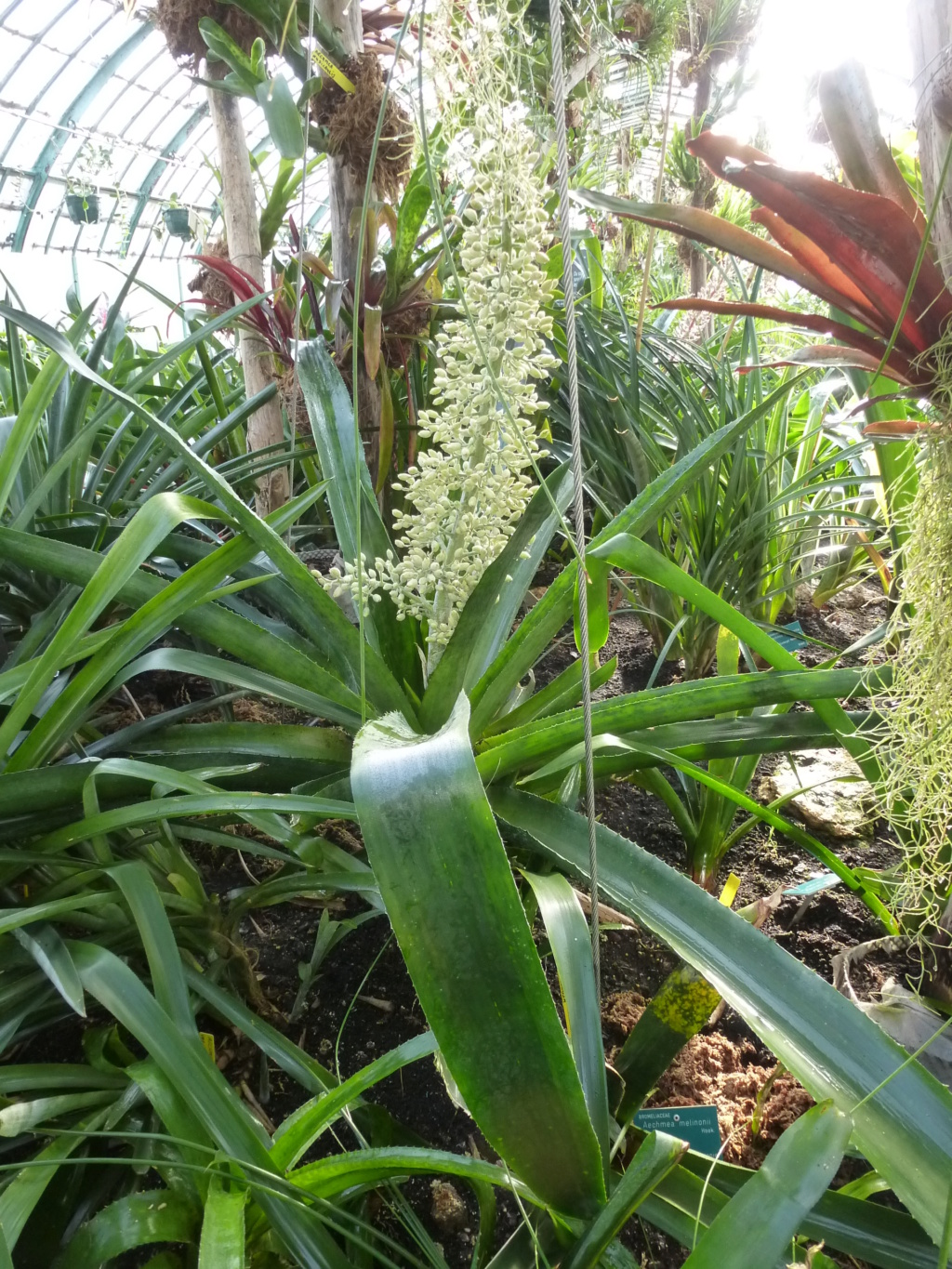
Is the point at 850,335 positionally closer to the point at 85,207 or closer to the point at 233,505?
the point at 233,505

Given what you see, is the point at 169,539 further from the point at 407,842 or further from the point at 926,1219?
the point at 926,1219

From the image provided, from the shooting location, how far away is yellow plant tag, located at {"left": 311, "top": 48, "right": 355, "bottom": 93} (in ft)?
3.16

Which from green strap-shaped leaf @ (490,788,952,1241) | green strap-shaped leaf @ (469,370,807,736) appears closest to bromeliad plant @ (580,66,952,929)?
green strap-shaped leaf @ (469,370,807,736)

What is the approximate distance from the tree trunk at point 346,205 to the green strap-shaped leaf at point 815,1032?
862 millimetres

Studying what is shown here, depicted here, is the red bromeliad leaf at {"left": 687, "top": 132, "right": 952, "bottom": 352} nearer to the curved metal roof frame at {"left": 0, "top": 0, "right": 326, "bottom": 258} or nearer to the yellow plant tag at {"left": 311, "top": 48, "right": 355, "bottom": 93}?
the yellow plant tag at {"left": 311, "top": 48, "right": 355, "bottom": 93}

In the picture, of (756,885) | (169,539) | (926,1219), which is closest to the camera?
(926,1219)

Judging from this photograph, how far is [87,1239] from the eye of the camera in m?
0.44

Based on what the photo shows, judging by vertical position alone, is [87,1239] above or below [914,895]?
below

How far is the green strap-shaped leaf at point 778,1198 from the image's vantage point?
33cm

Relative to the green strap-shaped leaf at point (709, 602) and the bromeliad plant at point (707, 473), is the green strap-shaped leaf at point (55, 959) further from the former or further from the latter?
the bromeliad plant at point (707, 473)

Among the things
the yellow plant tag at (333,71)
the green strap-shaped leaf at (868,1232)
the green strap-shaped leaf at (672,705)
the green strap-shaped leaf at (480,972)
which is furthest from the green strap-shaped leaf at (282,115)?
the green strap-shaped leaf at (868,1232)

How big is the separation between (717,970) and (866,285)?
0.48 m

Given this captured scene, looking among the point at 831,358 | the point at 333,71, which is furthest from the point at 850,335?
the point at 333,71

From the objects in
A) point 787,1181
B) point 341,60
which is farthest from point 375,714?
point 341,60
